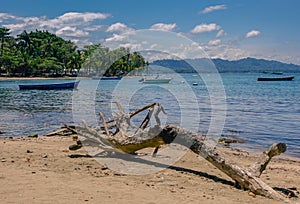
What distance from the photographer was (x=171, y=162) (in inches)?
391

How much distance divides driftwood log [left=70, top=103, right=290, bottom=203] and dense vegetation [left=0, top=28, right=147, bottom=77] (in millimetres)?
100026

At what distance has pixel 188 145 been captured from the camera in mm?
8414

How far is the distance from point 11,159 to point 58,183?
9.79ft

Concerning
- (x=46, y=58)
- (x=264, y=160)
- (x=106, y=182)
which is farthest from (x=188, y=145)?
(x=46, y=58)

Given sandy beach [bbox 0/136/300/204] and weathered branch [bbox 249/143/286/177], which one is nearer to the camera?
sandy beach [bbox 0/136/300/204]

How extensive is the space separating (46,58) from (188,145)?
128790 millimetres

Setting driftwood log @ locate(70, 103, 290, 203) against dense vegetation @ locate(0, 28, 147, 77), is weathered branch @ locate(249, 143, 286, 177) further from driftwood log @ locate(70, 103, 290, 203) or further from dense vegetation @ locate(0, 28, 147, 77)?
dense vegetation @ locate(0, 28, 147, 77)

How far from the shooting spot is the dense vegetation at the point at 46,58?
116250 mm

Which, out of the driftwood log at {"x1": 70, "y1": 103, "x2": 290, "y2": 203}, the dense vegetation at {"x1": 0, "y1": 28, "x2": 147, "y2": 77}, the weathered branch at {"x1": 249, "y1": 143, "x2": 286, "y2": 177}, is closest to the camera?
the driftwood log at {"x1": 70, "y1": 103, "x2": 290, "y2": 203}

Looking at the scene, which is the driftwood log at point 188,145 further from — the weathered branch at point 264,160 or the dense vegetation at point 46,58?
the dense vegetation at point 46,58

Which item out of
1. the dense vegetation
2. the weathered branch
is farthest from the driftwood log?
the dense vegetation

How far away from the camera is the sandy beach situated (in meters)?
6.35

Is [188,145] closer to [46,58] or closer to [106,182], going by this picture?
[106,182]

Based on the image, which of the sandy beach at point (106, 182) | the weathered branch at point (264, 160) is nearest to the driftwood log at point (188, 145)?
the weathered branch at point (264, 160)
